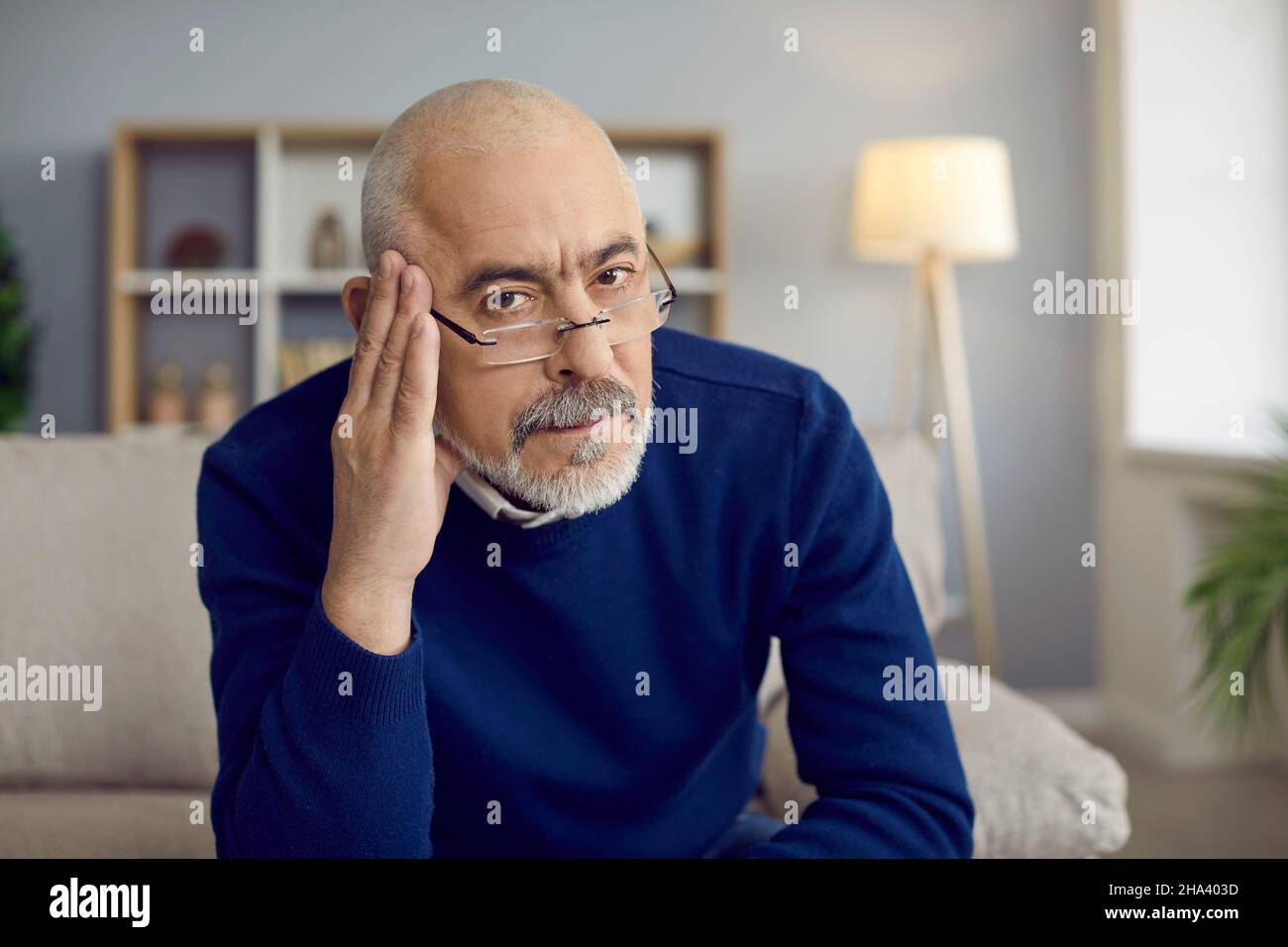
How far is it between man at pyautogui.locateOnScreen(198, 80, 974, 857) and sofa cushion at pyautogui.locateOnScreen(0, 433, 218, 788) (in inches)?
19.0

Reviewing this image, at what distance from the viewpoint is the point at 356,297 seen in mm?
1071

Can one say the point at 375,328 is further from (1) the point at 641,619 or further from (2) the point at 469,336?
(1) the point at 641,619

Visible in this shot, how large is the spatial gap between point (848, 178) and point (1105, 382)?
3.61ft

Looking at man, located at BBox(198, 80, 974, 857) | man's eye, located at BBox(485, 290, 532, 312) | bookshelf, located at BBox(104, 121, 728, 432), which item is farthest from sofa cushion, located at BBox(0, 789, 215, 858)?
bookshelf, located at BBox(104, 121, 728, 432)

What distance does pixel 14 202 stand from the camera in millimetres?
3768

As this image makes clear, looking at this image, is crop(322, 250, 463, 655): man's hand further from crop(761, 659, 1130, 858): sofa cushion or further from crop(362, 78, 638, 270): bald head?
crop(761, 659, 1130, 858): sofa cushion

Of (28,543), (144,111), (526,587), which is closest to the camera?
(526,587)

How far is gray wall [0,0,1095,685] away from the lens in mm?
3752

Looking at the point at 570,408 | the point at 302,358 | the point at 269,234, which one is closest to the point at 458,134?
the point at 570,408

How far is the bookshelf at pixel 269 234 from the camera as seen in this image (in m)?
3.67

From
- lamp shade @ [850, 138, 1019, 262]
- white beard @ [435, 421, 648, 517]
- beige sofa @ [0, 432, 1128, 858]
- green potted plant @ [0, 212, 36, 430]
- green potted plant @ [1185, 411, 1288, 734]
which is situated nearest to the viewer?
white beard @ [435, 421, 648, 517]
